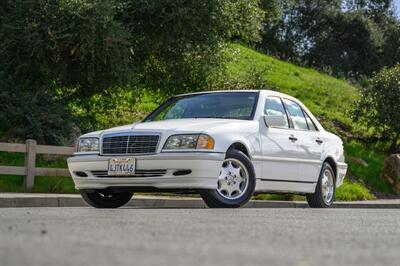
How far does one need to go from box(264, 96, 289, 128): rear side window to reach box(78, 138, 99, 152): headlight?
241 centimetres

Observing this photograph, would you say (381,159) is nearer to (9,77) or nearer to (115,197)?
(9,77)

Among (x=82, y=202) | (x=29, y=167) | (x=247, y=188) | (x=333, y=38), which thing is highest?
(x=333, y=38)

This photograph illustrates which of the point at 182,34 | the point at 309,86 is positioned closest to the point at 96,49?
the point at 182,34

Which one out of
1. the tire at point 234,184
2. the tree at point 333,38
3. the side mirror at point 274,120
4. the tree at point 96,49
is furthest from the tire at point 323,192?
the tree at point 333,38

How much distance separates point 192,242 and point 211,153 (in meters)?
4.58

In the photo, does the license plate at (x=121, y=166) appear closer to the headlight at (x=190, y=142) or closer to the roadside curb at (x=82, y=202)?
the headlight at (x=190, y=142)

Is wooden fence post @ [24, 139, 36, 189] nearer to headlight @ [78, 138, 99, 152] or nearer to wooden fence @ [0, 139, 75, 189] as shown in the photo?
wooden fence @ [0, 139, 75, 189]

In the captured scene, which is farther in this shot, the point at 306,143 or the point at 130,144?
the point at 306,143

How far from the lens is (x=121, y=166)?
389 inches

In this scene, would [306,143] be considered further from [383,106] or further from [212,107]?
[383,106]

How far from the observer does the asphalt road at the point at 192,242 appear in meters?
4.28

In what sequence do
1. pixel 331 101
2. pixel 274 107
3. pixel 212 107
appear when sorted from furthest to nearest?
pixel 331 101
pixel 274 107
pixel 212 107

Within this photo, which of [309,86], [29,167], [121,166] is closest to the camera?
[121,166]

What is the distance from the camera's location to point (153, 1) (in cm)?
2052
